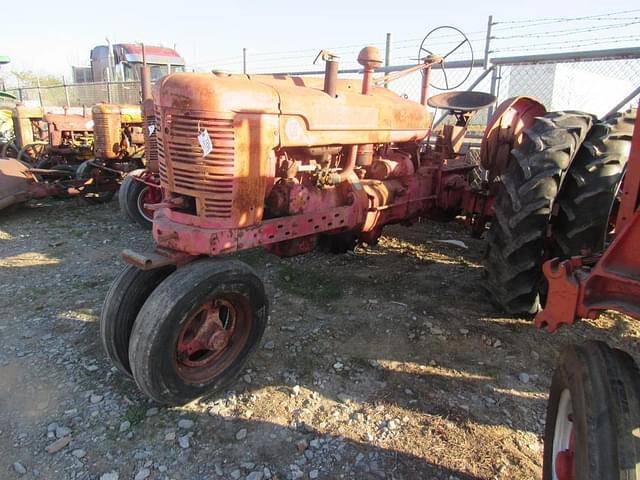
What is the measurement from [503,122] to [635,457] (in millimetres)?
3089

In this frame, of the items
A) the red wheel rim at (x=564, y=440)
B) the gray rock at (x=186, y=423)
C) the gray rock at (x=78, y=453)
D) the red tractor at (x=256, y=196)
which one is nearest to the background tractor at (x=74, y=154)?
the red tractor at (x=256, y=196)

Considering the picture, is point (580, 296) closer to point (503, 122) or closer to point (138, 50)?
point (503, 122)

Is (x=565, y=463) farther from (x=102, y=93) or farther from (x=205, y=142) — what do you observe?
(x=102, y=93)

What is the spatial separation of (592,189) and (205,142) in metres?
2.40

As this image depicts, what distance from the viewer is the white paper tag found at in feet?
8.75

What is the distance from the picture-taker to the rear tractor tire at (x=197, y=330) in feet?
8.09

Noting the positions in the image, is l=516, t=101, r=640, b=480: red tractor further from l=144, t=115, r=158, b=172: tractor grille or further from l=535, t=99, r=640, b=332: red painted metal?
l=144, t=115, r=158, b=172: tractor grille

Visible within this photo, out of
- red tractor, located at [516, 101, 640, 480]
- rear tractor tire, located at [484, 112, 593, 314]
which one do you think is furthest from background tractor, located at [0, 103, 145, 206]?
red tractor, located at [516, 101, 640, 480]

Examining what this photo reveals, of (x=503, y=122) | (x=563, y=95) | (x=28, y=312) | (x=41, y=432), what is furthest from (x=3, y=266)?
(x=563, y=95)

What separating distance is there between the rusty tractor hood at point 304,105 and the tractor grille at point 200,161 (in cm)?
8

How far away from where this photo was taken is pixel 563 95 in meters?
8.62

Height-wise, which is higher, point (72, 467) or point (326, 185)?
point (326, 185)

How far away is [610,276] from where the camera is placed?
1833 millimetres

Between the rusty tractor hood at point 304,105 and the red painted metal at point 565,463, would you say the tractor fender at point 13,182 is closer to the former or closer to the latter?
the rusty tractor hood at point 304,105
